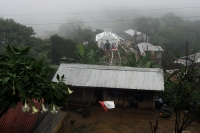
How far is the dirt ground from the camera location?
41.2 ft

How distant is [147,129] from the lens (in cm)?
1259

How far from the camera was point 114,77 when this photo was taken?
588 inches

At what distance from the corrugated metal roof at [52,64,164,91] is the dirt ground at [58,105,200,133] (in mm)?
1864

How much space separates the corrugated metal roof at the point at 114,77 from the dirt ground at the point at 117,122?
1.86 m

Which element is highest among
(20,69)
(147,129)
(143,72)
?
(20,69)

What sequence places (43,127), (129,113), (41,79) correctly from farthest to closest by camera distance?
(129,113) < (43,127) < (41,79)

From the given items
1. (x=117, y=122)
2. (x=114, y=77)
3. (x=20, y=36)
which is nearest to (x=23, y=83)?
(x=117, y=122)

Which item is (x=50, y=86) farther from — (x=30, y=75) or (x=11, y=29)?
(x=11, y=29)

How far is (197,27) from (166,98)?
176 ft

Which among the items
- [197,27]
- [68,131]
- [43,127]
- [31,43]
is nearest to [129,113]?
[68,131]

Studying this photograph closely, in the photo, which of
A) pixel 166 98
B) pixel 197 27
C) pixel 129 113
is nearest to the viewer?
pixel 129 113

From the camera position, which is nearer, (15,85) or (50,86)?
(15,85)

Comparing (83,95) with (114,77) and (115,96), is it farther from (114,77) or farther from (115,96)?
(114,77)

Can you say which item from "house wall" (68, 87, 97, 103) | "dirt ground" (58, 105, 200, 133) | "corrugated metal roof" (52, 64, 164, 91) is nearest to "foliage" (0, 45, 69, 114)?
"dirt ground" (58, 105, 200, 133)
